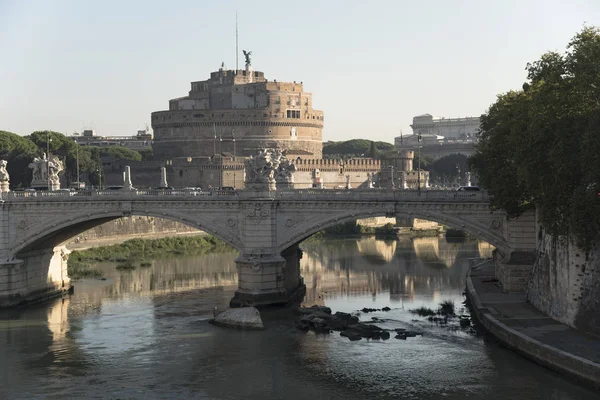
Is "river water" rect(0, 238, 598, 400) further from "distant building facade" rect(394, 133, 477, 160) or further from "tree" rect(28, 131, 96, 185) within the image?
"distant building facade" rect(394, 133, 477, 160)

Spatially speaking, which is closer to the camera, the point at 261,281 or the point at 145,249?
the point at 261,281

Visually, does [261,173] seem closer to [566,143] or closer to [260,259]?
[260,259]

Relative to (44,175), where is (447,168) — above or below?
above

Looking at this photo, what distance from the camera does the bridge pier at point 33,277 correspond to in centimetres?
4238

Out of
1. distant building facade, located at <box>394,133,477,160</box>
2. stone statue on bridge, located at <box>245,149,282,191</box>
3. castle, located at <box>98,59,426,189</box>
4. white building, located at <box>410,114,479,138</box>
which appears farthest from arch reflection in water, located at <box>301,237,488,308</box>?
white building, located at <box>410,114,479,138</box>

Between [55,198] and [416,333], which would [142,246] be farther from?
[416,333]

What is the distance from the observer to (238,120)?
101875 mm

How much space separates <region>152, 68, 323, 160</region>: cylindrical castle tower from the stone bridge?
5685cm

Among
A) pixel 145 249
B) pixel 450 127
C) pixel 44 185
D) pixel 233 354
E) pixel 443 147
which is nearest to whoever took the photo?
pixel 233 354

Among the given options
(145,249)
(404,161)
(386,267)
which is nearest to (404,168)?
(404,161)

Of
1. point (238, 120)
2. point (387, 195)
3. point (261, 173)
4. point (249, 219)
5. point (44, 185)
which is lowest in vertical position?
point (249, 219)

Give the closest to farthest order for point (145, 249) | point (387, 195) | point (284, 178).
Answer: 1. point (387, 195)
2. point (284, 178)
3. point (145, 249)

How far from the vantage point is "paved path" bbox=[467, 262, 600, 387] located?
25875mm

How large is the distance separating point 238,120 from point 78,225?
5762 cm
